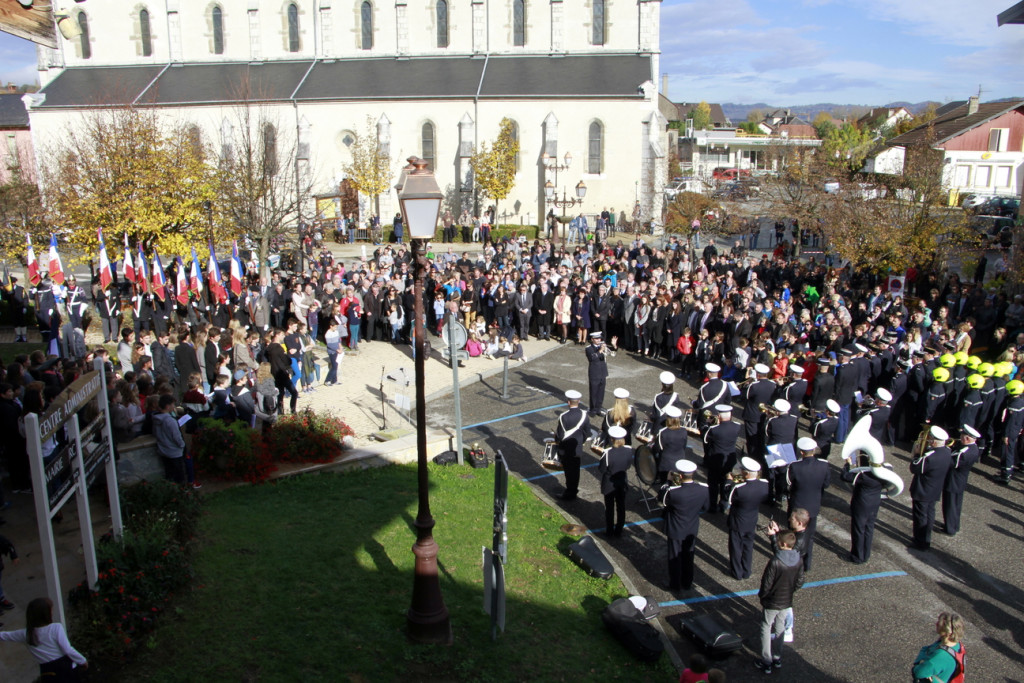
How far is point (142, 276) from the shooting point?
18.4 meters

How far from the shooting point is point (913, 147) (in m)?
27.8

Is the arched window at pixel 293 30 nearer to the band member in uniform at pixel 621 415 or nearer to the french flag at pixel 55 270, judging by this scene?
the french flag at pixel 55 270

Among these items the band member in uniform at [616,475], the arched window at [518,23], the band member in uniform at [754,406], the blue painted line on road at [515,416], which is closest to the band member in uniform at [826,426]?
the band member in uniform at [754,406]

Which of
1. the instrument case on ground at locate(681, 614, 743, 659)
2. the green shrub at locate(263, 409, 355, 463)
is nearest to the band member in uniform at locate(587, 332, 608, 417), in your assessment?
the green shrub at locate(263, 409, 355, 463)

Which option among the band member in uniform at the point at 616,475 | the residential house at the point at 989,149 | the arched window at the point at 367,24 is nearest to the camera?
the band member in uniform at the point at 616,475

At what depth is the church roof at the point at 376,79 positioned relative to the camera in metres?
42.7

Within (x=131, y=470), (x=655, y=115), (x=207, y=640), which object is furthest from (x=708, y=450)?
(x=655, y=115)

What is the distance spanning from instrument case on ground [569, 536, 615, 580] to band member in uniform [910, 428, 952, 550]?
4.34m

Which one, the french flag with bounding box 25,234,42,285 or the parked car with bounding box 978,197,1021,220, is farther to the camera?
the parked car with bounding box 978,197,1021,220

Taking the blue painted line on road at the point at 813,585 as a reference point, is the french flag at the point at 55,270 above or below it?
above

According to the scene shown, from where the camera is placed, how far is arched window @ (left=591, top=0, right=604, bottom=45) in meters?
44.8

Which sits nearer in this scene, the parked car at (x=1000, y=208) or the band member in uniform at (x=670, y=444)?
the band member in uniform at (x=670, y=444)

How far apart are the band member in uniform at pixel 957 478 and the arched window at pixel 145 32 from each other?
51427mm

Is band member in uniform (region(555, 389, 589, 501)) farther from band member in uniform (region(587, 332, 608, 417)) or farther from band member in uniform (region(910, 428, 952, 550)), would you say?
band member in uniform (region(910, 428, 952, 550))
